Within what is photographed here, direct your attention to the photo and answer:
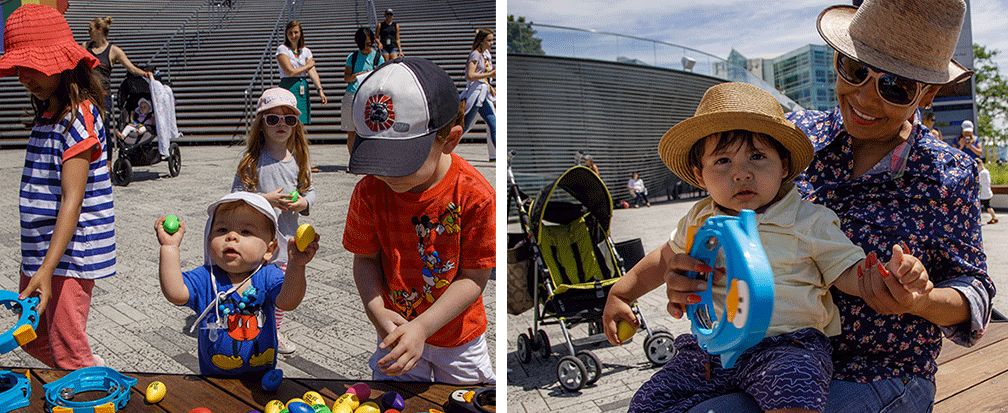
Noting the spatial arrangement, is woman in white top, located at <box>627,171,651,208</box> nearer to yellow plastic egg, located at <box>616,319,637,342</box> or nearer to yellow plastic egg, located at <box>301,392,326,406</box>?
yellow plastic egg, located at <box>301,392,326,406</box>

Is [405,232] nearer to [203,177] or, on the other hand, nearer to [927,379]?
[927,379]

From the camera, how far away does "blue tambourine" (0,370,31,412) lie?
1.93 metres

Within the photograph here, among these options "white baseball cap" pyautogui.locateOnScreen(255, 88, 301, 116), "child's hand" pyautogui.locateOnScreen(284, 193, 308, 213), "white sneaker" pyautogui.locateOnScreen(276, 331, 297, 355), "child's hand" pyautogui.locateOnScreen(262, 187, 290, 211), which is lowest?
"white sneaker" pyautogui.locateOnScreen(276, 331, 297, 355)

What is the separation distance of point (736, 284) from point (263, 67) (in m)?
8.78

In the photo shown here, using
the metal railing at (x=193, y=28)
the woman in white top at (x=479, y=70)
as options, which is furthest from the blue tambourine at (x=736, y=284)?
the metal railing at (x=193, y=28)

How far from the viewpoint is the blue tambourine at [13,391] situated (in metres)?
1.93

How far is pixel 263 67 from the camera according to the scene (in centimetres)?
923

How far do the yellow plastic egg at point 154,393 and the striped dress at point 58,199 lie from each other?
2.46ft

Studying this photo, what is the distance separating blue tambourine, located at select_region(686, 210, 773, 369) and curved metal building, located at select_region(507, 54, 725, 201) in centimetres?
673

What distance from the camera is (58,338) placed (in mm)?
2596

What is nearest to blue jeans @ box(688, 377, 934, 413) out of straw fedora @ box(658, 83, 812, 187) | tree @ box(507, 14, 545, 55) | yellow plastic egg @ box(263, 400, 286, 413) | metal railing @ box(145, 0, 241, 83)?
straw fedora @ box(658, 83, 812, 187)

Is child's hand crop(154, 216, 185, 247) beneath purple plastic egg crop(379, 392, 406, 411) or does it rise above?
above

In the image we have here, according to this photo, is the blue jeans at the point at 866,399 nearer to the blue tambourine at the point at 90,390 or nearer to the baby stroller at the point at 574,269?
the blue tambourine at the point at 90,390

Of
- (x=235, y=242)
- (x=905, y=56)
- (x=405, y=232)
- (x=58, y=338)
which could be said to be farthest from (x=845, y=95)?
(x=58, y=338)
